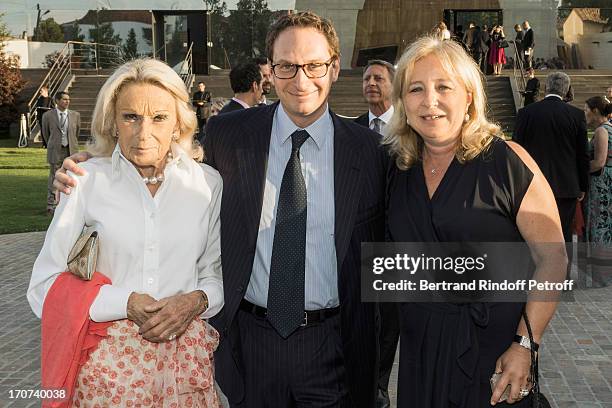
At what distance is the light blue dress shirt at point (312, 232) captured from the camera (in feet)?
10.1

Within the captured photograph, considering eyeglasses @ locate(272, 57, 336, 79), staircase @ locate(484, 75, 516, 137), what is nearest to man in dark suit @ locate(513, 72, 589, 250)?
eyeglasses @ locate(272, 57, 336, 79)

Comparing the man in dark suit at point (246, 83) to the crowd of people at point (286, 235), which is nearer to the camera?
the crowd of people at point (286, 235)

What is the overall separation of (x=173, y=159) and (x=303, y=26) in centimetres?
85

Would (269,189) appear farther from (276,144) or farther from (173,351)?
(173,351)

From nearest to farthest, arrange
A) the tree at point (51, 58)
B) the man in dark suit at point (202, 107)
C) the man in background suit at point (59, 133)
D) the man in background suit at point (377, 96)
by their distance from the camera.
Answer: the man in background suit at point (377, 96), the man in background suit at point (59, 133), the man in dark suit at point (202, 107), the tree at point (51, 58)

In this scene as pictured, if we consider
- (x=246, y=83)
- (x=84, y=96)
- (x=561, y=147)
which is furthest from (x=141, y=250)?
(x=84, y=96)

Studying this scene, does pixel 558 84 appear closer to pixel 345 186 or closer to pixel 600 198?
pixel 600 198

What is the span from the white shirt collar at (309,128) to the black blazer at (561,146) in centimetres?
518

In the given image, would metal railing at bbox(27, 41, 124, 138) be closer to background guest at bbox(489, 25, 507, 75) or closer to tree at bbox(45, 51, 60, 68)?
tree at bbox(45, 51, 60, 68)

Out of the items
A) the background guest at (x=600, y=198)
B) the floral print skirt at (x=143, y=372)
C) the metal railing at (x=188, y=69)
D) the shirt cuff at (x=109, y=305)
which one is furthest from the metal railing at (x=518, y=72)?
the shirt cuff at (x=109, y=305)

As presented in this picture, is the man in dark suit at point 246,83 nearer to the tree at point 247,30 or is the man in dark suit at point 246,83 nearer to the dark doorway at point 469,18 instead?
the tree at point 247,30

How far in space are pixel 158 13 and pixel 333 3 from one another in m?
8.28

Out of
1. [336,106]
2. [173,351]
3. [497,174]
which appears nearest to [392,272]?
[497,174]

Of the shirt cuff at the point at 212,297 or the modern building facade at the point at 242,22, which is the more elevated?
the modern building facade at the point at 242,22
